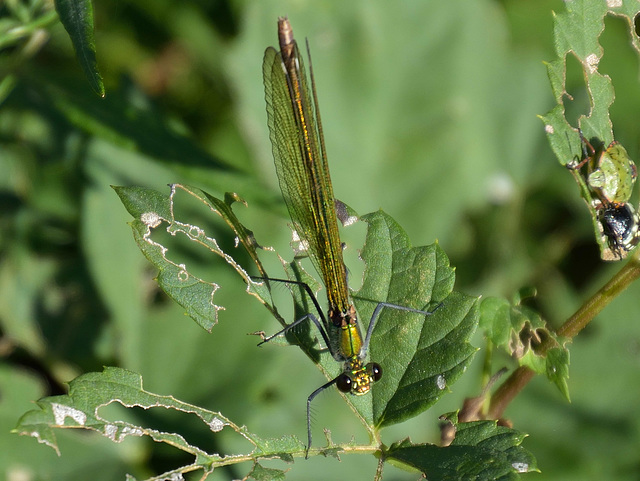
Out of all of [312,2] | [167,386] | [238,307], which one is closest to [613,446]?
[238,307]

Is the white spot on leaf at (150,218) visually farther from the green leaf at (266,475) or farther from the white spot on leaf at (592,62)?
the white spot on leaf at (592,62)

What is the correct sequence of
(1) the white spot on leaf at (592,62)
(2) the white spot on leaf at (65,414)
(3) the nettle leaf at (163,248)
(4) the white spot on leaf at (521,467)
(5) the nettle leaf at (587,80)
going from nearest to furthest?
(4) the white spot on leaf at (521,467) < (2) the white spot on leaf at (65,414) < (3) the nettle leaf at (163,248) < (5) the nettle leaf at (587,80) < (1) the white spot on leaf at (592,62)

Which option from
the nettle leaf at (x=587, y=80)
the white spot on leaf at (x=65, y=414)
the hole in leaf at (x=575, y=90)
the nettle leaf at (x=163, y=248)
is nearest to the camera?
the white spot on leaf at (x=65, y=414)

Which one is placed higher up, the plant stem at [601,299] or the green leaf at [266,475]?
the plant stem at [601,299]

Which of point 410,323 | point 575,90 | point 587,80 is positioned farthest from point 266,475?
point 575,90

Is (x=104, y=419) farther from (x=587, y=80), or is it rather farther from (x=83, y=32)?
(x=587, y=80)

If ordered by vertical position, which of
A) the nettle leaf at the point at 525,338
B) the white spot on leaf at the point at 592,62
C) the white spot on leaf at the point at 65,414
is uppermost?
the white spot on leaf at the point at 592,62

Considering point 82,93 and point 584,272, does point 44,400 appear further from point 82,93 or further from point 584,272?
point 584,272

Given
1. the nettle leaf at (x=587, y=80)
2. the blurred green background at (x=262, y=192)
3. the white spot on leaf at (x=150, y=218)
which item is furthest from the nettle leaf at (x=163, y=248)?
the nettle leaf at (x=587, y=80)
